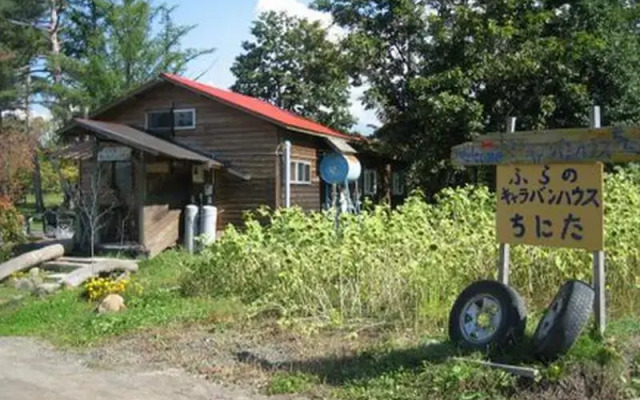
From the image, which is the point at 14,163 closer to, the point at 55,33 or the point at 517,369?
the point at 55,33

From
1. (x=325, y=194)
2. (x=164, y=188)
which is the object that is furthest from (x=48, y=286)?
(x=325, y=194)

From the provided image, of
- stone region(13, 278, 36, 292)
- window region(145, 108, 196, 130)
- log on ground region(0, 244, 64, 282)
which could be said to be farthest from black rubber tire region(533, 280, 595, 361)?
window region(145, 108, 196, 130)

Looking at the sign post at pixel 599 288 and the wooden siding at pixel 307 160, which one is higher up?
the wooden siding at pixel 307 160

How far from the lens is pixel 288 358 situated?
20.2 feet

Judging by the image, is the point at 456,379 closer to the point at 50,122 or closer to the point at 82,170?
the point at 82,170

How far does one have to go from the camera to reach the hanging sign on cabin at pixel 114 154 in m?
15.7

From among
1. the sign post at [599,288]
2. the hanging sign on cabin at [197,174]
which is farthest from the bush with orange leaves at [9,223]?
the sign post at [599,288]

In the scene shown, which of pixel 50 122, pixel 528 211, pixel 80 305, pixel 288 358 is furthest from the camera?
pixel 50 122

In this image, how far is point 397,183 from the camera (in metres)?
28.1

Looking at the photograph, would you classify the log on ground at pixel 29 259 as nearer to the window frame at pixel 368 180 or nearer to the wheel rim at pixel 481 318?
the wheel rim at pixel 481 318

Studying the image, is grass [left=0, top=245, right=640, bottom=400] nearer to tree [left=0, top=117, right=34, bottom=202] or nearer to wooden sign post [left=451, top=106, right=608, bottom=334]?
wooden sign post [left=451, top=106, right=608, bottom=334]

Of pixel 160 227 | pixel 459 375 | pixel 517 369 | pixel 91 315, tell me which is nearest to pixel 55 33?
pixel 160 227

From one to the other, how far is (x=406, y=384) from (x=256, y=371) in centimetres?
136

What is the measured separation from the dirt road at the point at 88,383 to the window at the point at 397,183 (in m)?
21.7
